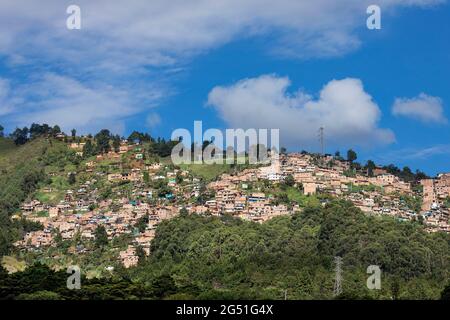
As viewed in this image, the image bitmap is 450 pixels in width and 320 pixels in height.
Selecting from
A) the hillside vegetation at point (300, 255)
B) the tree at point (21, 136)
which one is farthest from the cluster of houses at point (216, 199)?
the tree at point (21, 136)

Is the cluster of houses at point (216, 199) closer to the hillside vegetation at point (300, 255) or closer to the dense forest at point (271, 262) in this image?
the dense forest at point (271, 262)

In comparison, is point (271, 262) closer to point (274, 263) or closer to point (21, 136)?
point (274, 263)

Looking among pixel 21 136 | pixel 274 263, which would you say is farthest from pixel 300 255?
pixel 21 136

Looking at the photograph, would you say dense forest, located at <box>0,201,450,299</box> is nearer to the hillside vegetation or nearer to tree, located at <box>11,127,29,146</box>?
the hillside vegetation

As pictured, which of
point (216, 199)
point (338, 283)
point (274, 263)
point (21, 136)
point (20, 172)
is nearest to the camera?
point (338, 283)

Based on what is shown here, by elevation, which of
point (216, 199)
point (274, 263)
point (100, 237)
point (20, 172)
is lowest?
point (274, 263)

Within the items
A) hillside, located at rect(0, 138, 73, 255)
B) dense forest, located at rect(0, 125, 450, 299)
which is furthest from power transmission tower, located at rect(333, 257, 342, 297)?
hillside, located at rect(0, 138, 73, 255)

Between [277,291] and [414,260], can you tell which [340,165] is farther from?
[277,291]

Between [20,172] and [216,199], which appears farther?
[20,172]

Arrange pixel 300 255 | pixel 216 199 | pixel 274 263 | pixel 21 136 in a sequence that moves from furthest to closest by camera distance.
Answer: pixel 21 136 < pixel 216 199 < pixel 300 255 < pixel 274 263
